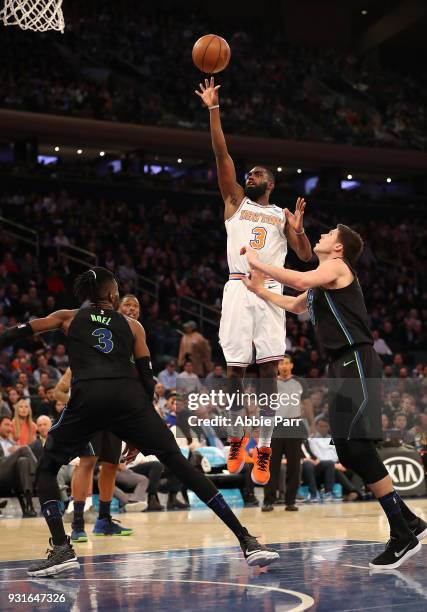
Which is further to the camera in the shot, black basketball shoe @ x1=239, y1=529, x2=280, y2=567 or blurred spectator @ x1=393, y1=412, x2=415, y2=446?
blurred spectator @ x1=393, y1=412, x2=415, y2=446

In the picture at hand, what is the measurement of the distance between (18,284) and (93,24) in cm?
1165

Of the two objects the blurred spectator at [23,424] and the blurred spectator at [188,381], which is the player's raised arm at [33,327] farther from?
the blurred spectator at [188,381]

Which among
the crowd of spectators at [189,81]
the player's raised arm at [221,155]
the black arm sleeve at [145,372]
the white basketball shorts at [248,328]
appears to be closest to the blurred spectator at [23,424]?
the white basketball shorts at [248,328]

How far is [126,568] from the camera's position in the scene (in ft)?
23.3

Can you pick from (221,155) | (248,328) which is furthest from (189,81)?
(248,328)

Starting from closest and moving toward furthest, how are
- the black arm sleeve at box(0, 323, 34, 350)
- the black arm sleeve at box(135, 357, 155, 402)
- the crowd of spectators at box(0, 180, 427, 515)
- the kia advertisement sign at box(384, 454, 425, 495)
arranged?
the black arm sleeve at box(0, 323, 34, 350) → the black arm sleeve at box(135, 357, 155, 402) → the kia advertisement sign at box(384, 454, 425, 495) → the crowd of spectators at box(0, 180, 427, 515)

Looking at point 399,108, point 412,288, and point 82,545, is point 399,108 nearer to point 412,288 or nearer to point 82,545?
point 412,288

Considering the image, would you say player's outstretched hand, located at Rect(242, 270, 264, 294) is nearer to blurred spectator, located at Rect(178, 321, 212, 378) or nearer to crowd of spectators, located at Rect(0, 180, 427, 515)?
crowd of spectators, located at Rect(0, 180, 427, 515)

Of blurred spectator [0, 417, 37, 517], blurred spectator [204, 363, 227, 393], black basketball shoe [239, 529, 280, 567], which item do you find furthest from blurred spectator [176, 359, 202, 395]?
black basketball shoe [239, 529, 280, 567]

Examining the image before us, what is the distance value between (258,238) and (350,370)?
4.97 feet

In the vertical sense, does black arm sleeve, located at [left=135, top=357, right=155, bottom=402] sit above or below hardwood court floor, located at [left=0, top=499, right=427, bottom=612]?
above

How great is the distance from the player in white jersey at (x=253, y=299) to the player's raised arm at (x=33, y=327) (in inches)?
55.9

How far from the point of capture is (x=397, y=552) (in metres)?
6.67

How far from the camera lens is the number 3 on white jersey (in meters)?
7.64
